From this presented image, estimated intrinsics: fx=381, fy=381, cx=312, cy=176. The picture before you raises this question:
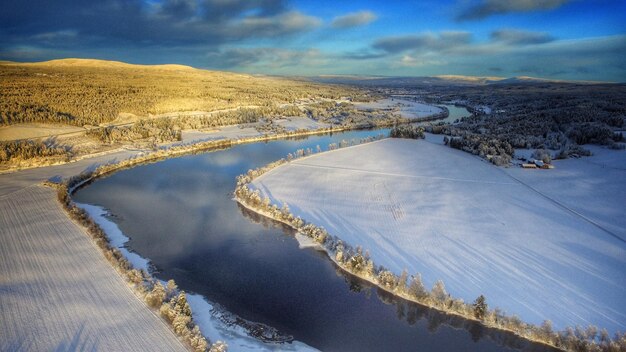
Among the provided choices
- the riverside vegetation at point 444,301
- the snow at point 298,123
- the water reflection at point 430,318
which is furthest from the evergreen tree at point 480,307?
the snow at point 298,123

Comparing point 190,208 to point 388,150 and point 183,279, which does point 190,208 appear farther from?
point 388,150

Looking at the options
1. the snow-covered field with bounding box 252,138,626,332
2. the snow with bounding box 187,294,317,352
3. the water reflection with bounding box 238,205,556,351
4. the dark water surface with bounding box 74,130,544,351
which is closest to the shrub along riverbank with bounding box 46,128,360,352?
the snow with bounding box 187,294,317,352

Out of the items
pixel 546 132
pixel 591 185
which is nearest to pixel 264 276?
pixel 591 185

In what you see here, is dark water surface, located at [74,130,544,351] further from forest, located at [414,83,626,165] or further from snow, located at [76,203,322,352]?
forest, located at [414,83,626,165]

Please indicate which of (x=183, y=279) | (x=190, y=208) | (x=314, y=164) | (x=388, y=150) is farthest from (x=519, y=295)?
Result: (x=388, y=150)

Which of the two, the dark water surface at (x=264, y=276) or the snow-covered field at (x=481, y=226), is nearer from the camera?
the dark water surface at (x=264, y=276)

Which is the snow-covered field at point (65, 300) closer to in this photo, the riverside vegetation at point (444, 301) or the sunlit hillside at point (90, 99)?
the riverside vegetation at point (444, 301)

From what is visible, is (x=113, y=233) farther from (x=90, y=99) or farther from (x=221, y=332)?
(x=90, y=99)
